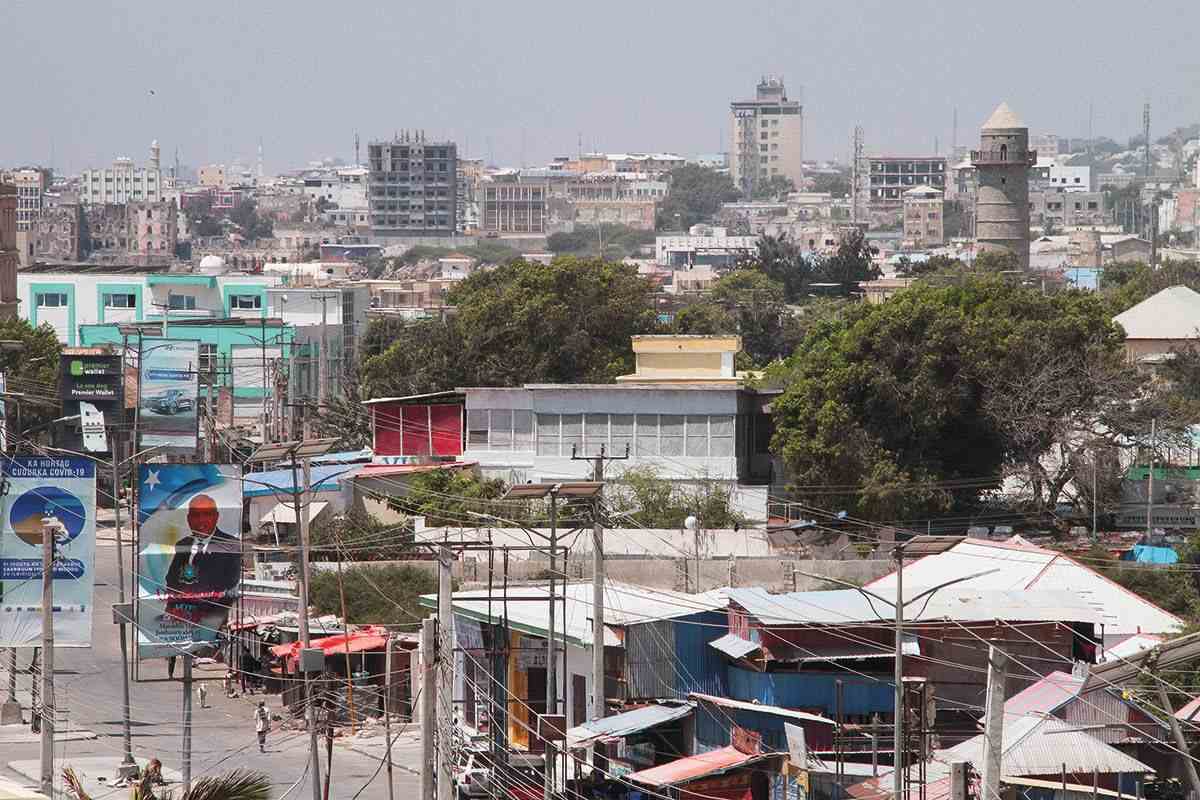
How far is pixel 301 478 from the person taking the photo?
39.2 metres

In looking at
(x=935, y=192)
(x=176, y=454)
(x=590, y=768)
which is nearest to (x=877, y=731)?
(x=590, y=768)

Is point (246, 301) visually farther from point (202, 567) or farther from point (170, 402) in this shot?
point (202, 567)

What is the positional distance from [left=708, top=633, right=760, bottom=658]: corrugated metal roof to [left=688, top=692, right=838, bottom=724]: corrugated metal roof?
50 centimetres

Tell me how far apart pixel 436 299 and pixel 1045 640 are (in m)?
83.8

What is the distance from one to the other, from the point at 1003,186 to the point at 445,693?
8445 cm

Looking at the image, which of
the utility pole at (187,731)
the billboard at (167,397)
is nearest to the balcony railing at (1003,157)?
the billboard at (167,397)

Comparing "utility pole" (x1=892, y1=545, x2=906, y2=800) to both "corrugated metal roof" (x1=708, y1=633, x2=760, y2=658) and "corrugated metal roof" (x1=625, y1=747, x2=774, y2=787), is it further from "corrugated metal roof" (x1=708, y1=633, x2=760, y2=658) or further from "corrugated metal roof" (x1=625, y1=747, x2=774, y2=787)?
"corrugated metal roof" (x1=708, y1=633, x2=760, y2=658)

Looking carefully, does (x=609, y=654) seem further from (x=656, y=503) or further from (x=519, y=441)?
(x=519, y=441)

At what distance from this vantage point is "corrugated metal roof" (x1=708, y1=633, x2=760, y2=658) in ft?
76.2

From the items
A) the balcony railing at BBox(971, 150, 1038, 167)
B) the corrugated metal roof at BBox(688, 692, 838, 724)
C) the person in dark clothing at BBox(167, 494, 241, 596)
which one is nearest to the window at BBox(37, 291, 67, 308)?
the balcony railing at BBox(971, 150, 1038, 167)

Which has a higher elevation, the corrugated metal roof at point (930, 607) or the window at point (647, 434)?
the window at point (647, 434)

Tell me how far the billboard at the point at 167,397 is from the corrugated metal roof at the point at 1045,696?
24457 millimetres

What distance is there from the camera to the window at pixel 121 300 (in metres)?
72.2

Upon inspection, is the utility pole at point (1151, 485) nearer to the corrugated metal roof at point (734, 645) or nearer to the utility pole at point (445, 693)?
the corrugated metal roof at point (734, 645)
